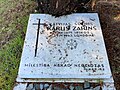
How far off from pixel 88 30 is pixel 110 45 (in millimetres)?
332

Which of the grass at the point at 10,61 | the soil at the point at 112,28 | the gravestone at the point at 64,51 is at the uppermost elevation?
the gravestone at the point at 64,51

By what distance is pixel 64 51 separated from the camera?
253cm

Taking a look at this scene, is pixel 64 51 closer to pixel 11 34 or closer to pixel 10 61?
pixel 10 61

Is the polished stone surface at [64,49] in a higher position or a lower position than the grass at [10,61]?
higher

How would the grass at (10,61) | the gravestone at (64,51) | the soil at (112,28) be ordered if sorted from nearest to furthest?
the gravestone at (64,51) < the grass at (10,61) < the soil at (112,28)

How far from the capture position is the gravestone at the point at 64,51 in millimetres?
2299

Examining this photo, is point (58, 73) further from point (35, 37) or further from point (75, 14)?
point (75, 14)

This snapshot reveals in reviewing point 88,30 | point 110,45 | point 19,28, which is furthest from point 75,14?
point 19,28

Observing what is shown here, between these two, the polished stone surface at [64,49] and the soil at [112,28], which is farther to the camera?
the soil at [112,28]

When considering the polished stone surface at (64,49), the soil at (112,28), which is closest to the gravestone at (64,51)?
the polished stone surface at (64,49)

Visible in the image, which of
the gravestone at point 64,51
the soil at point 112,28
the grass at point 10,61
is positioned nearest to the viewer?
the gravestone at point 64,51

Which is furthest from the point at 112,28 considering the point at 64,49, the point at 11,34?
the point at 11,34

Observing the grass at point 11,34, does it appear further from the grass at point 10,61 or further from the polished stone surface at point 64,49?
the polished stone surface at point 64,49

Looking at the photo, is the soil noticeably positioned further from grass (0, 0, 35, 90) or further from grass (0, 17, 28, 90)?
grass (0, 17, 28, 90)
